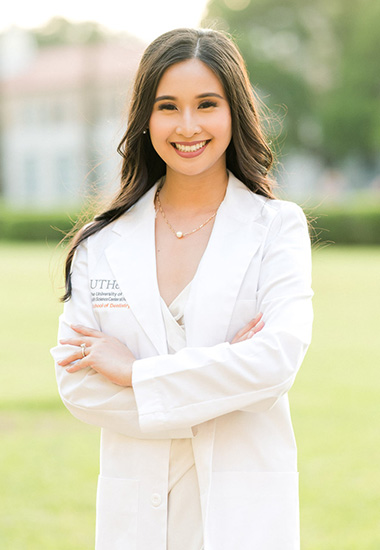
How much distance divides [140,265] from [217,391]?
1.44 feet

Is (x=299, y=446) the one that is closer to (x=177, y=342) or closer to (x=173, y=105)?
(x=177, y=342)

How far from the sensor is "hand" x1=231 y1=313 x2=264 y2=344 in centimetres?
215

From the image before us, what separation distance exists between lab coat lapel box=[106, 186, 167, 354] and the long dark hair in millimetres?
57

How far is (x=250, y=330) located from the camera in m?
2.16

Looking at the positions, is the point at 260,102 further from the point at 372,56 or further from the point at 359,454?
the point at 372,56

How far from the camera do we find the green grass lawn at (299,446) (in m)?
4.47

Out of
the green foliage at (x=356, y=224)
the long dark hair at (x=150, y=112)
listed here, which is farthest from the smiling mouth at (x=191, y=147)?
the green foliage at (x=356, y=224)

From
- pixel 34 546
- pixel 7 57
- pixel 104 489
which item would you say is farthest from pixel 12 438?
pixel 7 57

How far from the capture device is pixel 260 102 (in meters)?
2.66

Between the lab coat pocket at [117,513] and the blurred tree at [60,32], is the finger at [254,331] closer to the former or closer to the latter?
the lab coat pocket at [117,513]

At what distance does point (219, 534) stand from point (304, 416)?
4633 millimetres

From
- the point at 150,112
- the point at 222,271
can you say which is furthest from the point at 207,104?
the point at 222,271

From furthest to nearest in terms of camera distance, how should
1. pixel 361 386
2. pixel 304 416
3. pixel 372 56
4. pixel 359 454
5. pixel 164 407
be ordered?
1. pixel 372 56
2. pixel 361 386
3. pixel 304 416
4. pixel 359 454
5. pixel 164 407

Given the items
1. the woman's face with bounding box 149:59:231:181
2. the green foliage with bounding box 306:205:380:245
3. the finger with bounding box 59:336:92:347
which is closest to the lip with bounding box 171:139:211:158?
the woman's face with bounding box 149:59:231:181
